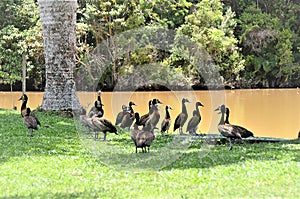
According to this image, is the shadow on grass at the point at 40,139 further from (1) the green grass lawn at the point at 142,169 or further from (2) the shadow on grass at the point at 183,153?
(2) the shadow on grass at the point at 183,153

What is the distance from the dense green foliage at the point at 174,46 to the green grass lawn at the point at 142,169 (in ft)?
97.6

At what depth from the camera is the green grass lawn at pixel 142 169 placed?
820cm

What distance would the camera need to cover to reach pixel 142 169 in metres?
10.1

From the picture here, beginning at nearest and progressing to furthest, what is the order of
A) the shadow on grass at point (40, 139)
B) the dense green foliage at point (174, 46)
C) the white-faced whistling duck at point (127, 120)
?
the shadow on grass at point (40, 139) < the white-faced whistling duck at point (127, 120) < the dense green foliage at point (174, 46)

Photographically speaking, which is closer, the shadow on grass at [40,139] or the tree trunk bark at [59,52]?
the shadow on grass at [40,139]

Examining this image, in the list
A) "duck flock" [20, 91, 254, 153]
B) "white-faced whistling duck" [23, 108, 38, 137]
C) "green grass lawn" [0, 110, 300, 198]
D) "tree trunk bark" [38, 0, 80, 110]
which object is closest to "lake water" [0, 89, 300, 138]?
"tree trunk bark" [38, 0, 80, 110]

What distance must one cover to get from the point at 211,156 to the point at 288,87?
154ft

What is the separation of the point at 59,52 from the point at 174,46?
29719mm

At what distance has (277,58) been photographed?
54812 mm

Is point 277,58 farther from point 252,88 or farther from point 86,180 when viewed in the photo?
point 86,180

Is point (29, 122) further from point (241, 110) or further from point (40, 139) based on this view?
point (241, 110)

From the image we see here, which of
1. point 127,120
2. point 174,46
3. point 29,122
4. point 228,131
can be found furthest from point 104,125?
point 174,46

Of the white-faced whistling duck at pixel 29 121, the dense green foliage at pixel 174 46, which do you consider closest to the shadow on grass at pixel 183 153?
the white-faced whistling duck at pixel 29 121

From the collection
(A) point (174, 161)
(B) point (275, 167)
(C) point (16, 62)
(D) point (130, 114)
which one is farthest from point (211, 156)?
(C) point (16, 62)
